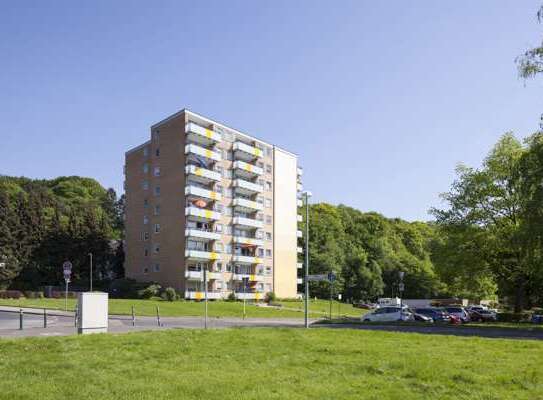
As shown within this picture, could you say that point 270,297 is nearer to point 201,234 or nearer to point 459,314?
point 201,234

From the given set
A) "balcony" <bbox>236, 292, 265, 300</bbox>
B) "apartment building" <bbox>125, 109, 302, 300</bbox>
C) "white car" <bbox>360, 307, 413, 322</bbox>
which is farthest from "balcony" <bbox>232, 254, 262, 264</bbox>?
"white car" <bbox>360, 307, 413, 322</bbox>

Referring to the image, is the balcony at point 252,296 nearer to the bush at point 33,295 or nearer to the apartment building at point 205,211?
the apartment building at point 205,211

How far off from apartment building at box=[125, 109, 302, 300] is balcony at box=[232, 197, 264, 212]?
15 cm

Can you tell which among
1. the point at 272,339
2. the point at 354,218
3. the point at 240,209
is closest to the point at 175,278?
the point at 240,209

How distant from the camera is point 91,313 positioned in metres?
19.9

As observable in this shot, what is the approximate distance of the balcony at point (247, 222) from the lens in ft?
267

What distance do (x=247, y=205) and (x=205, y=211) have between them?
9.38 metres

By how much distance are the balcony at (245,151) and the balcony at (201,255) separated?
1583 centimetres

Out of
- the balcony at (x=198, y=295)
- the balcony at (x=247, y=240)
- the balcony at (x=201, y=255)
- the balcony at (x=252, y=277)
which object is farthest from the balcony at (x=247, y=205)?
the balcony at (x=198, y=295)

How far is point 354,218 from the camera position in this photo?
136625mm

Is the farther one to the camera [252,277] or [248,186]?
[248,186]

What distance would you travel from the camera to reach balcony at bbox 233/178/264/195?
81750mm

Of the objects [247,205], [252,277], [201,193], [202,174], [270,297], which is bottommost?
[270,297]

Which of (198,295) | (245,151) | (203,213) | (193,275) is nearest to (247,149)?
(245,151)
